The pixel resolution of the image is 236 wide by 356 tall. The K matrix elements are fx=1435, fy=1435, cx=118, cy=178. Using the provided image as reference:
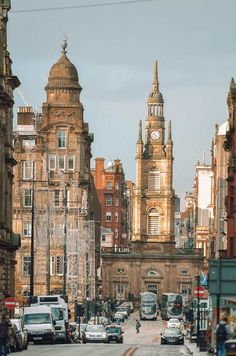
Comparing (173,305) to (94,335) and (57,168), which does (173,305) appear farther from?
(94,335)

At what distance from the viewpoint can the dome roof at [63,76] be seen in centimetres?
16288

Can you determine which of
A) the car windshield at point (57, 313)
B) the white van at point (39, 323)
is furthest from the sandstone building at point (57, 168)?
the white van at point (39, 323)

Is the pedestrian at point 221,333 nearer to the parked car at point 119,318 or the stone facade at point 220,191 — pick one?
the stone facade at point 220,191

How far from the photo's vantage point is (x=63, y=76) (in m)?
163

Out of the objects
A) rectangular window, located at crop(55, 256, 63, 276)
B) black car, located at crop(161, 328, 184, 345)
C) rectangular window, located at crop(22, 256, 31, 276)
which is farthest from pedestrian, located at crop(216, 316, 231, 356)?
rectangular window, located at crop(22, 256, 31, 276)

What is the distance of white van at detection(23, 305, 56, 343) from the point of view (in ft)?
268

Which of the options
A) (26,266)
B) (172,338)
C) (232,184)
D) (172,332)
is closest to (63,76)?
(26,266)

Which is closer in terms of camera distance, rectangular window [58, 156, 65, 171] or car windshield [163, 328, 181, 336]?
car windshield [163, 328, 181, 336]

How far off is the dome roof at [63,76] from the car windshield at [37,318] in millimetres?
82371

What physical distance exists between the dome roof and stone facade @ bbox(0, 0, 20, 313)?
62.5 m

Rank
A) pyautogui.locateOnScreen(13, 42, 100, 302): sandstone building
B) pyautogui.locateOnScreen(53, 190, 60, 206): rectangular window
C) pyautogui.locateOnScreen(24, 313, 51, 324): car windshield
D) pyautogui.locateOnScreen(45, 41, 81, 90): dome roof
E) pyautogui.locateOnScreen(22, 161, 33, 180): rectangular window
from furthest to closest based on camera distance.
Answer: pyautogui.locateOnScreen(22, 161, 33, 180): rectangular window
pyautogui.locateOnScreen(45, 41, 81, 90): dome roof
pyautogui.locateOnScreen(53, 190, 60, 206): rectangular window
pyautogui.locateOnScreen(13, 42, 100, 302): sandstone building
pyautogui.locateOnScreen(24, 313, 51, 324): car windshield

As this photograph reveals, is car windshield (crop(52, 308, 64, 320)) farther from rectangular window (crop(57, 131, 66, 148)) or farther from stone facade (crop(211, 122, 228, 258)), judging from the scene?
rectangular window (crop(57, 131, 66, 148))

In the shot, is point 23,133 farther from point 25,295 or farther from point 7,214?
point 7,214

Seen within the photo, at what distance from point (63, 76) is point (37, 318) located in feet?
275
